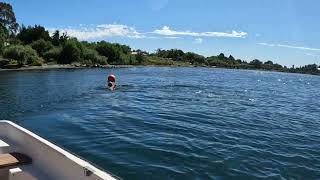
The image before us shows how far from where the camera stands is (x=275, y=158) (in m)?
16.5

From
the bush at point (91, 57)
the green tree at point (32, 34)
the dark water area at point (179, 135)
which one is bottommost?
the dark water area at point (179, 135)

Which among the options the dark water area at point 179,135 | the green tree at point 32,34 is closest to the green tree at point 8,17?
the green tree at point 32,34

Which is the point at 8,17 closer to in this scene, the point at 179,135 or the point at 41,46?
the point at 41,46

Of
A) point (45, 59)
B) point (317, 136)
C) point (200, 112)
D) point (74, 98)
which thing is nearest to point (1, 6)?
point (45, 59)

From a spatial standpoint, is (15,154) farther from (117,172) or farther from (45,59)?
(45,59)

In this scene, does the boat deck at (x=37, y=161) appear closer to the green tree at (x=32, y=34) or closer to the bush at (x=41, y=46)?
the bush at (x=41, y=46)

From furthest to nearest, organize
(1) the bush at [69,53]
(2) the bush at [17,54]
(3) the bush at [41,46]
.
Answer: (3) the bush at [41,46], (1) the bush at [69,53], (2) the bush at [17,54]

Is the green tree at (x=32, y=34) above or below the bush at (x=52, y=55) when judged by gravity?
above

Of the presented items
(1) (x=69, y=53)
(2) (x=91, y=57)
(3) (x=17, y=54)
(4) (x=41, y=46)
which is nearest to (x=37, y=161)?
(3) (x=17, y=54)

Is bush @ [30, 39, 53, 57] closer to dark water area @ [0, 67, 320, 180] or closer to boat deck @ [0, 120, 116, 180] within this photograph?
dark water area @ [0, 67, 320, 180]

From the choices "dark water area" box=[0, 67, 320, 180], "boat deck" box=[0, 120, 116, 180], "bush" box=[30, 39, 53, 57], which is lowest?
"dark water area" box=[0, 67, 320, 180]

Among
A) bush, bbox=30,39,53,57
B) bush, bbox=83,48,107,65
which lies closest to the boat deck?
bush, bbox=30,39,53,57

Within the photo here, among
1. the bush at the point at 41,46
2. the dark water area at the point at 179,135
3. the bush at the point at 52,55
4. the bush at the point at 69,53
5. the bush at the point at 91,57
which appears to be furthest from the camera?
the bush at the point at 91,57

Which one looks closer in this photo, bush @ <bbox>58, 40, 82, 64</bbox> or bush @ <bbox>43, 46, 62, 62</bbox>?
bush @ <bbox>43, 46, 62, 62</bbox>
